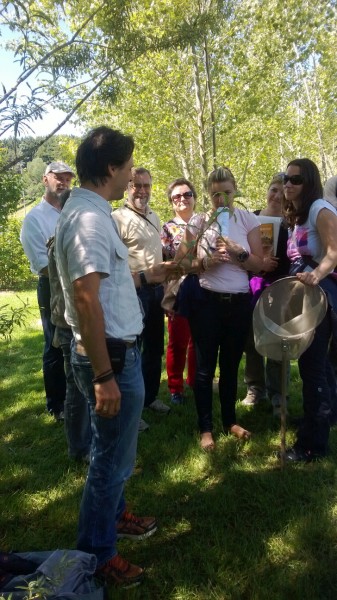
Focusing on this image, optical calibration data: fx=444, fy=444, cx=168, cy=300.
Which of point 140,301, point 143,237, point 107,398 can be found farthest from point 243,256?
point 107,398

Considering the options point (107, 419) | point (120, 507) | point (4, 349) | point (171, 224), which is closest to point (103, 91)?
point (171, 224)

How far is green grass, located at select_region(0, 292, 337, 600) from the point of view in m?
2.20

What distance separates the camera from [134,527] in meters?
2.53

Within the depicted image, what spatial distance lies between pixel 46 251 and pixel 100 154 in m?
2.03

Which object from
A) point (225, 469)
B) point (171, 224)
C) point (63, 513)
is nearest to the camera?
point (63, 513)

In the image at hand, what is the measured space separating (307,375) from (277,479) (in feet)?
2.38

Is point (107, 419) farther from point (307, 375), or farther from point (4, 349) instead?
point (4, 349)

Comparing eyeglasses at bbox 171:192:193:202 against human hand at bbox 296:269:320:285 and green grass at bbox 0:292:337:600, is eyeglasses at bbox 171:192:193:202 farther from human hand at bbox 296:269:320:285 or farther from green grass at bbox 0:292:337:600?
green grass at bbox 0:292:337:600

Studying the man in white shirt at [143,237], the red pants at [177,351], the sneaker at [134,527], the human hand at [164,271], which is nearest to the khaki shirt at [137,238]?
the man in white shirt at [143,237]

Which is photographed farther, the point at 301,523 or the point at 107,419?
the point at 301,523

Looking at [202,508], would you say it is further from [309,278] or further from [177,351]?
[177,351]

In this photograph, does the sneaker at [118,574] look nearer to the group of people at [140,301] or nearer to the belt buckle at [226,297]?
the group of people at [140,301]

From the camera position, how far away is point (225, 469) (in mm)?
3145

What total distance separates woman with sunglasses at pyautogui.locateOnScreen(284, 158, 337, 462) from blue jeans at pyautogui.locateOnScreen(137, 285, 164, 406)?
4.23 ft
